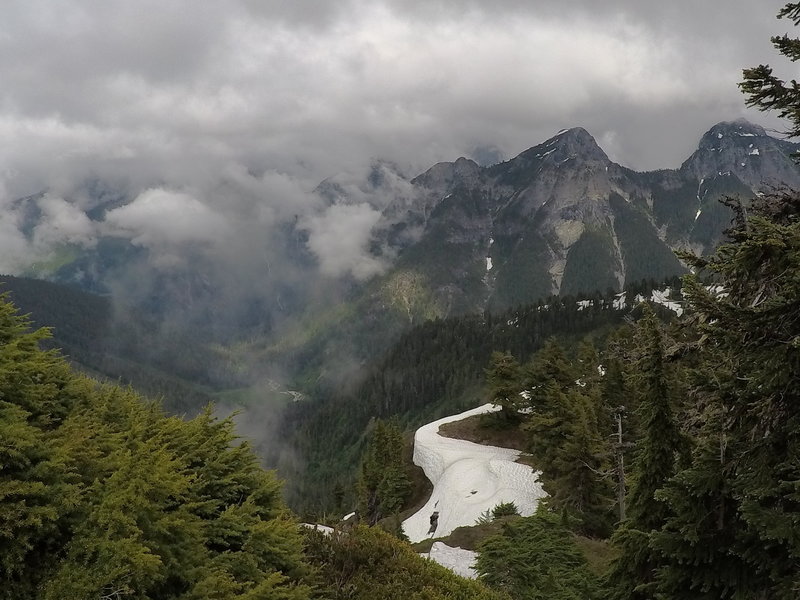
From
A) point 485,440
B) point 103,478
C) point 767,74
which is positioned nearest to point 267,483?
point 103,478

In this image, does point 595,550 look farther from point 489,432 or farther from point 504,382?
point 489,432

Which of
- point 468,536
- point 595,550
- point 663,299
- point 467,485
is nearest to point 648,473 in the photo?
point 595,550

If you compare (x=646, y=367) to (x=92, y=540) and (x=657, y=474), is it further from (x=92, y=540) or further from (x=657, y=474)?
(x=92, y=540)

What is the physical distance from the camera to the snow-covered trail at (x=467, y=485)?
41625 millimetres

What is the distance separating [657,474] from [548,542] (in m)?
8.15

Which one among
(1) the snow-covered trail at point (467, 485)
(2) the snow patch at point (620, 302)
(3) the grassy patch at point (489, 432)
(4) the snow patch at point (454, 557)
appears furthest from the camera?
(2) the snow patch at point (620, 302)

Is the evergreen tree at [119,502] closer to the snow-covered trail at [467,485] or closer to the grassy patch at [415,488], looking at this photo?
the snow-covered trail at [467,485]

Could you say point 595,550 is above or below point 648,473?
below

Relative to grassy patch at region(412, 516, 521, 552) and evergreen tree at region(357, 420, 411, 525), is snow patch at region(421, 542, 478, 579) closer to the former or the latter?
grassy patch at region(412, 516, 521, 552)

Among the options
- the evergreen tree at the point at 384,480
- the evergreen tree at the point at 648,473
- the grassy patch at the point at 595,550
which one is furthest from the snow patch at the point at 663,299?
the evergreen tree at the point at 648,473

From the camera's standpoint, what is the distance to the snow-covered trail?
41625 millimetres

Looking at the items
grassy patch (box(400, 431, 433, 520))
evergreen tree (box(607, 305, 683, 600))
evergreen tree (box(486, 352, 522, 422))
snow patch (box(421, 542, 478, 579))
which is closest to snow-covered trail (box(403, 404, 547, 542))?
grassy patch (box(400, 431, 433, 520))

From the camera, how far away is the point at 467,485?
4672 cm

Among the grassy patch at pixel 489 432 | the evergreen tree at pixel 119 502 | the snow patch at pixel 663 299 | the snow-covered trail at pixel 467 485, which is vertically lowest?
the evergreen tree at pixel 119 502
